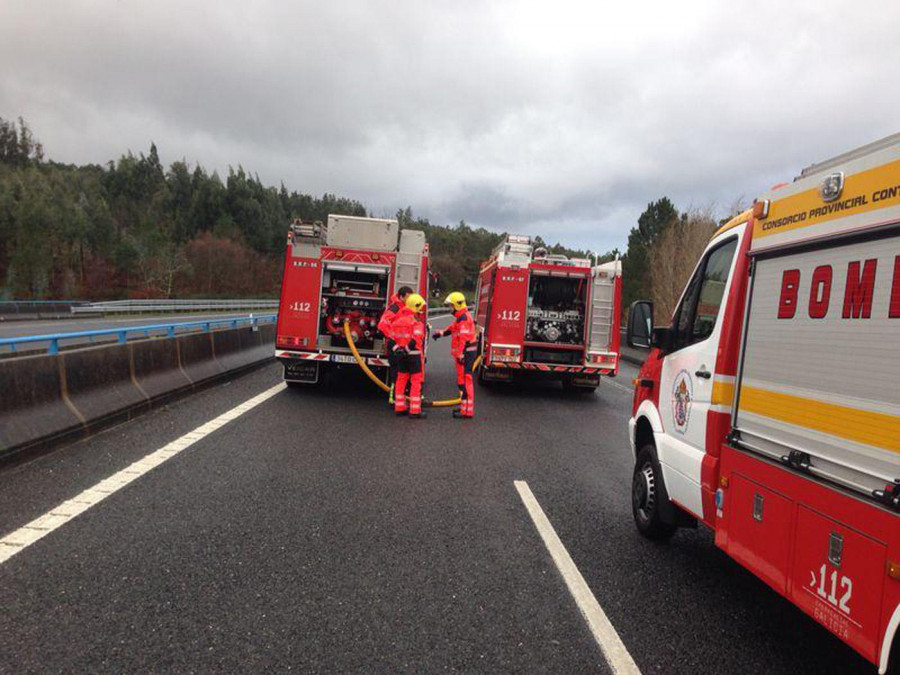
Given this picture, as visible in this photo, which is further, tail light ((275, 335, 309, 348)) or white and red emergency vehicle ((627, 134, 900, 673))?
tail light ((275, 335, 309, 348))

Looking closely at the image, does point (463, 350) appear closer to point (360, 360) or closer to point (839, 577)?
point (360, 360)

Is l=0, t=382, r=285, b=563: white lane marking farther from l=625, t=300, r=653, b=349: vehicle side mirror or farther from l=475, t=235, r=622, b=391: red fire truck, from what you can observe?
l=475, t=235, r=622, b=391: red fire truck

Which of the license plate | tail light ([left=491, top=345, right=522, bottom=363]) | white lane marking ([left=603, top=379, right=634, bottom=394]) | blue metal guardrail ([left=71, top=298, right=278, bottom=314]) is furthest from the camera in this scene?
blue metal guardrail ([left=71, top=298, right=278, bottom=314])

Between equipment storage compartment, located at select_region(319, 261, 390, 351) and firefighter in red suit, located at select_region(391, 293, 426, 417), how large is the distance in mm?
1713

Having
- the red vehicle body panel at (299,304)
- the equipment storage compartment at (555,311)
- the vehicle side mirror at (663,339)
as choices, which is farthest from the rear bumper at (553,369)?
the vehicle side mirror at (663,339)

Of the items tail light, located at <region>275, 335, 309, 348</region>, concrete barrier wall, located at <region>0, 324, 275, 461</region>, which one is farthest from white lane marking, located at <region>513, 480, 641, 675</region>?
tail light, located at <region>275, 335, 309, 348</region>

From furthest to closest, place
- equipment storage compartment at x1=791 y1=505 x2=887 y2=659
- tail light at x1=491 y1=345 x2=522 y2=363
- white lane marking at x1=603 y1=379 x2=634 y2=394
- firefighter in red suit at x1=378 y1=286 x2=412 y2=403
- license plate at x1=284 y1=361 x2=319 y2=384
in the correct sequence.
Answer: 1. white lane marking at x1=603 y1=379 x2=634 y2=394
2. tail light at x1=491 y1=345 x2=522 y2=363
3. license plate at x1=284 y1=361 x2=319 y2=384
4. firefighter in red suit at x1=378 y1=286 x2=412 y2=403
5. equipment storage compartment at x1=791 y1=505 x2=887 y2=659

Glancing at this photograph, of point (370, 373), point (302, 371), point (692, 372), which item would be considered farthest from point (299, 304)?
point (692, 372)

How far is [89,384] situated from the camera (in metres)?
6.83

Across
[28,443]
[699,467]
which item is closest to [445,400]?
[28,443]

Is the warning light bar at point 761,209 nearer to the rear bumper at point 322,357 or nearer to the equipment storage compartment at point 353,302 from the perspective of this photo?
the rear bumper at point 322,357

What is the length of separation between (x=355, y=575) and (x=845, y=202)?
3.24 metres

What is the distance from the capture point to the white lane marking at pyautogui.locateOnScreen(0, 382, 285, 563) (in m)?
3.75

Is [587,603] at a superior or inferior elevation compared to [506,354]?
inferior
